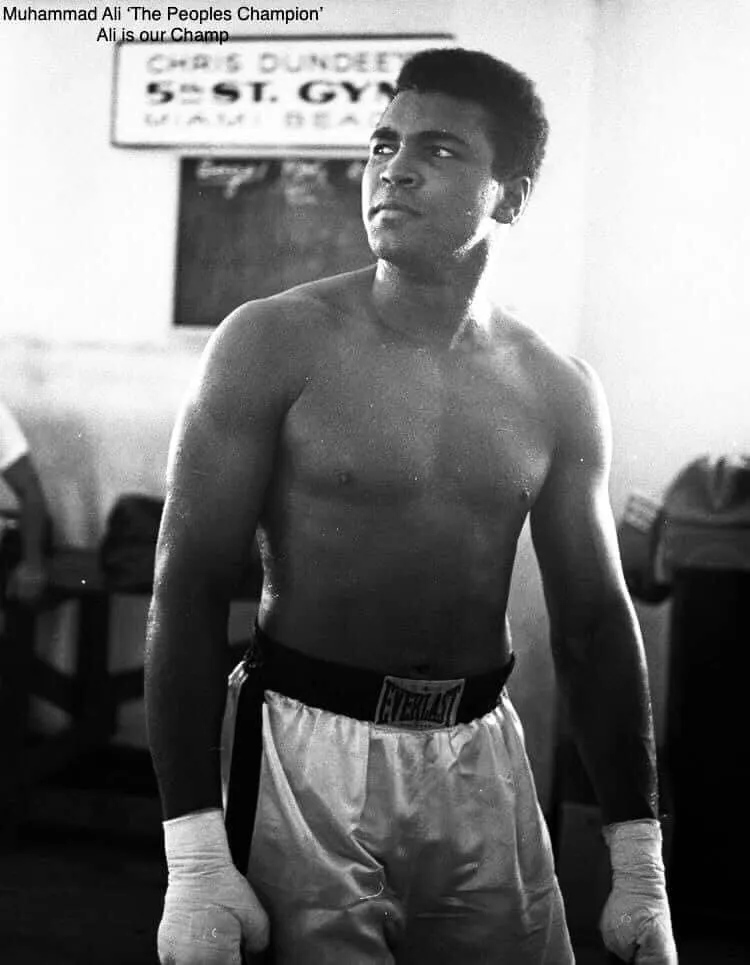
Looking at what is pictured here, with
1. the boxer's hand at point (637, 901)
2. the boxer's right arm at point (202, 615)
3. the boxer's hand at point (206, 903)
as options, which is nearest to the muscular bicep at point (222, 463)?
the boxer's right arm at point (202, 615)

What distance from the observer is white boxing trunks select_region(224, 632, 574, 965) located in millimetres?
886

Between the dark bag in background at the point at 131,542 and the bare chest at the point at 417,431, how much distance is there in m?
0.51

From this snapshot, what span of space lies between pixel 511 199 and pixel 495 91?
0.33 feet

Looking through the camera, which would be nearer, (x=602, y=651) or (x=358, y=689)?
(x=358, y=689)

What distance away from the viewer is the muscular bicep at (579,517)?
102 centimetres

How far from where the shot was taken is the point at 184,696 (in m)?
0.87

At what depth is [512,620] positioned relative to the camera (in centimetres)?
137

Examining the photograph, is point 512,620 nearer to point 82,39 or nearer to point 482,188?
point 482,188

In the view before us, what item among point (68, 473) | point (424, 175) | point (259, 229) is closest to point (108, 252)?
point (259, 229)

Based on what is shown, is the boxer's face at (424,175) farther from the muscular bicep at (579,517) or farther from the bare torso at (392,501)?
the muscular bicep at (579,517)

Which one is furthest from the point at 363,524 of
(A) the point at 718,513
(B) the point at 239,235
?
(A) the point at 718,513

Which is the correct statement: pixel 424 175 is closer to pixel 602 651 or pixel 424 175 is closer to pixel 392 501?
pixel 392 501

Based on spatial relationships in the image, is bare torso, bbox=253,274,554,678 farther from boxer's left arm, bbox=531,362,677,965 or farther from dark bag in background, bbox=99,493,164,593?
dark bag in background, bbox=99,493,164,593

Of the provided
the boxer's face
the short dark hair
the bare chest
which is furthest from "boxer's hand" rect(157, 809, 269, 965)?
the short dark hair
